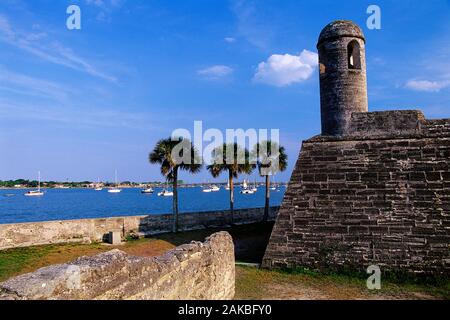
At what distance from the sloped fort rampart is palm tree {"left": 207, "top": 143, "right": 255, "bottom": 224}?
545 inches

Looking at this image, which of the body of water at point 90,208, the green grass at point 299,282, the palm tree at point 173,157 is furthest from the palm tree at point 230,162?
the body of water at point 90,208

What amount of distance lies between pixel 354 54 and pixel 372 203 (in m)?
7.45

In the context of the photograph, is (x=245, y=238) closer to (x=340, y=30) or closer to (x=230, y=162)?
(x=230, y=162)

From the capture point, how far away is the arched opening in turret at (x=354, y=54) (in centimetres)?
1507

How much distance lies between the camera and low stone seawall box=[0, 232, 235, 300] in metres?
3.78

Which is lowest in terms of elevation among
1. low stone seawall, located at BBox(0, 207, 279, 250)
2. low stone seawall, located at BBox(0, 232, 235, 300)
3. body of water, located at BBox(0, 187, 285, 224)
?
body of water, located at BBox(0, 187, 285, 224)

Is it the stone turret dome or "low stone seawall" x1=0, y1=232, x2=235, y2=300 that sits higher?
the stone turret dome

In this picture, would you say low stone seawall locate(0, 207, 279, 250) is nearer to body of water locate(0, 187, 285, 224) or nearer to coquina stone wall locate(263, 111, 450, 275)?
coquina stone wall locate(263, 111, 450, 275)

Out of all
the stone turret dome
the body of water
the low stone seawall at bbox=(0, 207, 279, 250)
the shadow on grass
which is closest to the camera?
the shadow on grass

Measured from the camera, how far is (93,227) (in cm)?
1781

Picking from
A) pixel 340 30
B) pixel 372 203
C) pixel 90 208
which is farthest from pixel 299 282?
pixel 90 208

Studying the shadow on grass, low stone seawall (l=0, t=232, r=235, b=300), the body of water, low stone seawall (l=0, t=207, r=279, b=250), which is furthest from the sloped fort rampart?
the body of water
